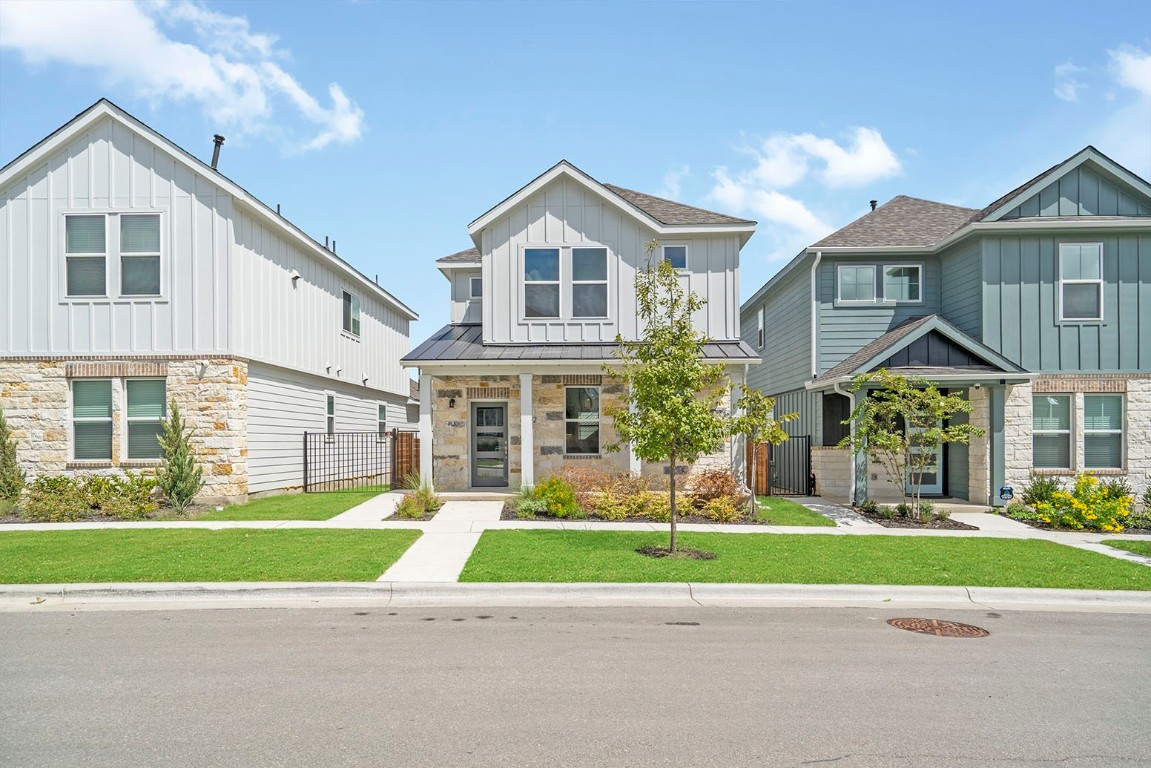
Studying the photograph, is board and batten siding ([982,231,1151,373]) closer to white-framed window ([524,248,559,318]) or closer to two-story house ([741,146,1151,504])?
two-story house ([741,146,1151,504])

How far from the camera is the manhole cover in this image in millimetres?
7230

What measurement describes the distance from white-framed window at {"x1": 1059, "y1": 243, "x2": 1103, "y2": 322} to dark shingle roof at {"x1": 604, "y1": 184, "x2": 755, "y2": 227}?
695 cm

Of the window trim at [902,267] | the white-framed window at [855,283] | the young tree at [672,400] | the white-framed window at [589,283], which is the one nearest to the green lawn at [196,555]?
the young tree at [672,400]

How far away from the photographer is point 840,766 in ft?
14.0

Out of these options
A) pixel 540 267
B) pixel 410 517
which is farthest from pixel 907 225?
pixel 410 517

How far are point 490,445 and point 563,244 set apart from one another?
5.18 meters

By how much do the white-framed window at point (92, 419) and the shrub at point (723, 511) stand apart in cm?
1259

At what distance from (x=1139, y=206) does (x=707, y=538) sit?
13.1 m

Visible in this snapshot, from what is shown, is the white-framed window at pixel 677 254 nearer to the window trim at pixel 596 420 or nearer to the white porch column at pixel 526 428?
the window trim at pixel 596 420

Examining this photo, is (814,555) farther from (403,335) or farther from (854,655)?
(403,335)

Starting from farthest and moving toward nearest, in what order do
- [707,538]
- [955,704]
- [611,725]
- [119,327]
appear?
[119,327]
[707,538]
[955,704]
[611,725]

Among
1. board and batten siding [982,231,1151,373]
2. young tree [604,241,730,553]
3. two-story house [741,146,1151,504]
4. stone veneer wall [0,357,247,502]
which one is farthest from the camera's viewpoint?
board and batten siding [982,231,1151,373]

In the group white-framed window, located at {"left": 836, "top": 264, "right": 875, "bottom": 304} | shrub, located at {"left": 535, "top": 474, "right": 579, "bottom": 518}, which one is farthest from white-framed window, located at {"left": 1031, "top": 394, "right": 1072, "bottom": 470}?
shrub, located at {"left": 535, "top": 474, "right": 579, "bottom": 518}

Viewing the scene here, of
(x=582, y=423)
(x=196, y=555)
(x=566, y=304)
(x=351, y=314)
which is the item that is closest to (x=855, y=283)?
(x=566, y=304)
